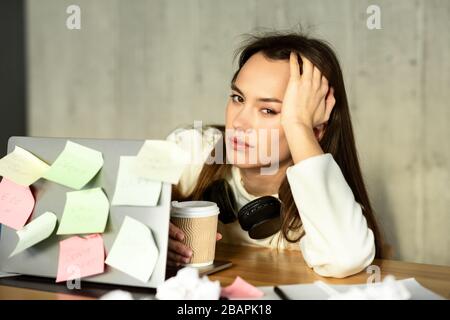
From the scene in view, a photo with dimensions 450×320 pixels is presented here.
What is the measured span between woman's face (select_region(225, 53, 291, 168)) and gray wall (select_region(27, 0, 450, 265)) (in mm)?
818

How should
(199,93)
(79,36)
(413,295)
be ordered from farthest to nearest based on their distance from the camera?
(79,36), (199,93), (413,295)

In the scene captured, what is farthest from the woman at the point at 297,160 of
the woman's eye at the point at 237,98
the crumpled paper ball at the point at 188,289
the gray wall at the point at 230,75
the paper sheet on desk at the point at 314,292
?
the gray wall at the point at 230,75

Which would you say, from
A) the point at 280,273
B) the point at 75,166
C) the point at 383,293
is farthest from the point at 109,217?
the point at 383,293

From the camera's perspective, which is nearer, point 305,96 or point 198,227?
point 198,227

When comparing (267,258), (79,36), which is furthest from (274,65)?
(79,36)

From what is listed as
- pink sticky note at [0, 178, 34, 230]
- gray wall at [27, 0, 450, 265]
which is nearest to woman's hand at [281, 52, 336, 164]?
pink sticky note at [0, 178, 34, 230]

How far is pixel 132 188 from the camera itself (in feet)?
3.11

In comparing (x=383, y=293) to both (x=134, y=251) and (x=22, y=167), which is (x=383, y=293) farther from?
(x=22, y=167)

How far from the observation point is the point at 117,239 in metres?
0.94

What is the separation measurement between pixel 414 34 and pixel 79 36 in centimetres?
159

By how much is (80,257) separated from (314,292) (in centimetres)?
40

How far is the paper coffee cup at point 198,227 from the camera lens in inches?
41.1

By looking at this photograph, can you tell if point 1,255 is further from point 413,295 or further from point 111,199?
point 413,295
